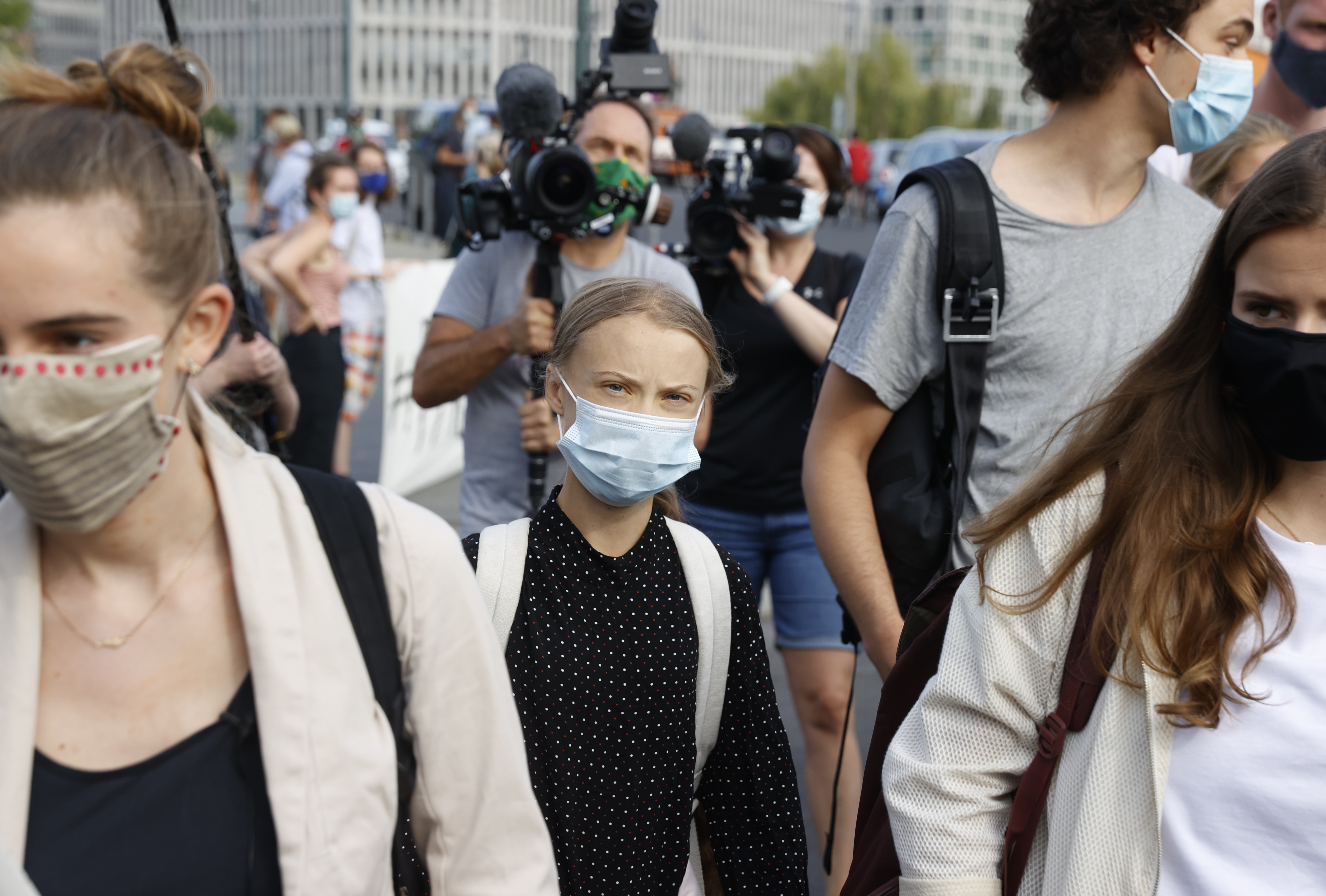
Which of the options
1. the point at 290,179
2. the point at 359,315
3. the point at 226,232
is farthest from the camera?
the point at 290,179

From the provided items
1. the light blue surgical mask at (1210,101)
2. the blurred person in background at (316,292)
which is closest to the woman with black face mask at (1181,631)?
the light blue surgical mask at (1210,101)

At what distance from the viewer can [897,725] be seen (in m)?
2.03

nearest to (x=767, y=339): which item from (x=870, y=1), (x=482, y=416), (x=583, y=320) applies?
(x=482, y=416)

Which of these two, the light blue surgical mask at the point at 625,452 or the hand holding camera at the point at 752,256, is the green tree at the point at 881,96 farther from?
the light blue surgical mask at the point at 625,452

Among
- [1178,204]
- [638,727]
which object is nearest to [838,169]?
[1178,204]

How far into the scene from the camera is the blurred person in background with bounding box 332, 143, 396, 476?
805 cm

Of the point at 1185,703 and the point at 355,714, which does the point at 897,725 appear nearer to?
the point at 1185,703

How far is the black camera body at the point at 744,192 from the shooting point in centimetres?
415

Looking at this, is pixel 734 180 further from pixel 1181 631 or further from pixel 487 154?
pixel 487 154

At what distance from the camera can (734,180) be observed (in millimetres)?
4484

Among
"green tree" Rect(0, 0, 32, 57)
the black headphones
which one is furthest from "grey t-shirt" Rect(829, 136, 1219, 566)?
"green tree" Rect(0, 0, 32, 57)

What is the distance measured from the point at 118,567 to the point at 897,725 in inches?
43.8

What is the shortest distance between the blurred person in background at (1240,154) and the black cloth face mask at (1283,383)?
2055 millimetres

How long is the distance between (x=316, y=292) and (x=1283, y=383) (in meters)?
6.57
